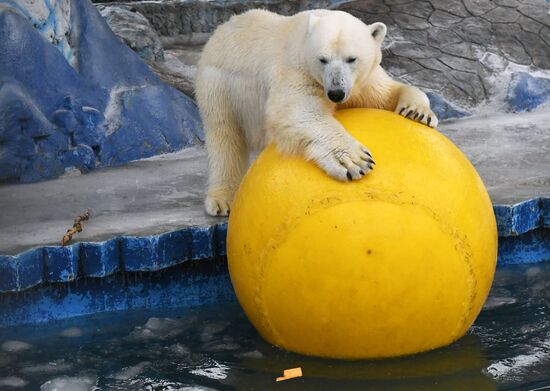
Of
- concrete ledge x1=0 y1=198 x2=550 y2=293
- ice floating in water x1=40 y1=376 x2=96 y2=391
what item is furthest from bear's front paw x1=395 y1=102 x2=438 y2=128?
ice floating in water x1=40 y1=376 x2=96 y2=391

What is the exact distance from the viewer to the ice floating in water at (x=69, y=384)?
3355mm

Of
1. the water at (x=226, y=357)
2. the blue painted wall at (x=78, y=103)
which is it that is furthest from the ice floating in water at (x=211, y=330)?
the blue painted wall at (x=78, y=103)

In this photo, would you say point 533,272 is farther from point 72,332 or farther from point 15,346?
point 15,346

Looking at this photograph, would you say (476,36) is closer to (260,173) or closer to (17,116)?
(17,116)

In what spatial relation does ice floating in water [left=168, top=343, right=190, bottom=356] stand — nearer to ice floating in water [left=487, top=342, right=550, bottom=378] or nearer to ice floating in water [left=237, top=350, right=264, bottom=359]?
ice floating in water [left=237, top=350, right=264, bottom=359]

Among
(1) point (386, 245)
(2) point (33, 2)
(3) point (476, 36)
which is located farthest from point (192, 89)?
(1) point (386, 245)

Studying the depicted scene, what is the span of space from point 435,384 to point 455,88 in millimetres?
4118

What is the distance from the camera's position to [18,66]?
5.65m

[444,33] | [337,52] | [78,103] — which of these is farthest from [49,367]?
Answer: [444,33]

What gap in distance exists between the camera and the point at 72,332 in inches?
155

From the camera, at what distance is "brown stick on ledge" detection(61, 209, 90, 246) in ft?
13.4

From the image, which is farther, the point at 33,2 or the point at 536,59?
the point at 536,59

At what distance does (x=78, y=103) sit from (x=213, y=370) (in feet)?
9.20

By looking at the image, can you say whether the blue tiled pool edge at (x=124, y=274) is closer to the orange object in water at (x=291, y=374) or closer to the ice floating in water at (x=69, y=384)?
the ice floating in water at (x=69, y=384)
